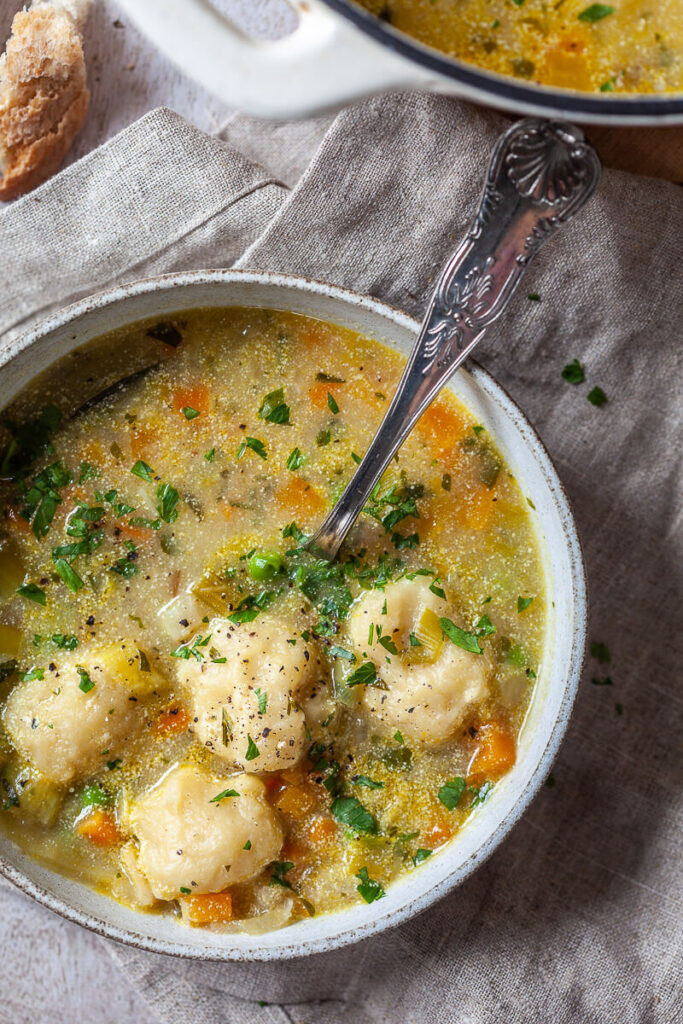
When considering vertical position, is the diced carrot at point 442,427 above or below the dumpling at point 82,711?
above

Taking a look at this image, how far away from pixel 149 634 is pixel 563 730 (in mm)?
990

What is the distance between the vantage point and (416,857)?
2.44m

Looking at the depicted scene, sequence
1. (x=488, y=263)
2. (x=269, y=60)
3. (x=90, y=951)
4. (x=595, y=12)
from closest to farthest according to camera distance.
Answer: (x=269, y=60)
(x=595, y=12)
(x=488, y=263)
(x=90, y=951)

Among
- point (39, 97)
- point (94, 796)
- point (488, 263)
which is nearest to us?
point (488, 263)

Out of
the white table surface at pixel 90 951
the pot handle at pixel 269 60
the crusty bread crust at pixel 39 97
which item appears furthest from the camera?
the white table surface at pixel 90 951

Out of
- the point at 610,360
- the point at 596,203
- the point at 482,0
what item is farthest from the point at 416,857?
the point at 482,0

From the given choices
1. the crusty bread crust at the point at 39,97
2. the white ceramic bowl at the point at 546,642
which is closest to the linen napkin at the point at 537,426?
the crusty bread crust at the point at 39,97

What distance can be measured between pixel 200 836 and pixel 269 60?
163cm

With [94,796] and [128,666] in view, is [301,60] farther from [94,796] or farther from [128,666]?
[94,796]

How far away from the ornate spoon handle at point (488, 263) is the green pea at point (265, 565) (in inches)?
3.5

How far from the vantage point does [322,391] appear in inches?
96.0

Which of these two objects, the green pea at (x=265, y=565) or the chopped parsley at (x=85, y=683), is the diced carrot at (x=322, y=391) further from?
the chopped parsley at (x=85, y=683)

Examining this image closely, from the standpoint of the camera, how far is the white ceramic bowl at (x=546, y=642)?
2.31m

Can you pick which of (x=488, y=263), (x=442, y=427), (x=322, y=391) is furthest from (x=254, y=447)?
(x=488, y=263)
